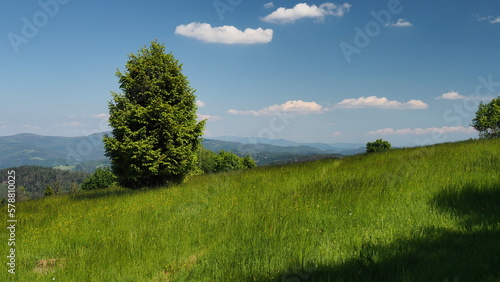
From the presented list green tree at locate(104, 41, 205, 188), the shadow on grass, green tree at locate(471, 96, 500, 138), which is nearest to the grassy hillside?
the shadow on grass

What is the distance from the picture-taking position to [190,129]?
50.4ft

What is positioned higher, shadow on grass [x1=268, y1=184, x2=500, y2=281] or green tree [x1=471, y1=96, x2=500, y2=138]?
green tree [x1=471, y1=96, x2=500, y2=138]

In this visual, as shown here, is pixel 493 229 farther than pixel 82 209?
No

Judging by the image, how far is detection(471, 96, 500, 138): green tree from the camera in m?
68.1

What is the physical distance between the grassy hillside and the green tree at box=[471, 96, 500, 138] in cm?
7293

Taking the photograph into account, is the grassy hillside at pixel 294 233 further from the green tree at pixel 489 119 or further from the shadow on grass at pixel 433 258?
the green tree at pixel 489 119

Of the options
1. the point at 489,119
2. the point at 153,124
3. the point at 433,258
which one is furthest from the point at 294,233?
the point at 489,119

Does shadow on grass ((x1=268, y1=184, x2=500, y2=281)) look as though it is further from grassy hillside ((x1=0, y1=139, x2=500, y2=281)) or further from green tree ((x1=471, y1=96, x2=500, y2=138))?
green tree ((x1=471, y1=96, x2=500, y2=138))

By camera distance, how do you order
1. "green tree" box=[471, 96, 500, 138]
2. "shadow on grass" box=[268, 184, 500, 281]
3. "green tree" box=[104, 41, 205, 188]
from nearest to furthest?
1. "shadow on grass" box=[268, 184, 500, 281]
2. "green tree" box=[104, 41, 205, 188]
3. "green tree" box=[471, 96, 500, 138]

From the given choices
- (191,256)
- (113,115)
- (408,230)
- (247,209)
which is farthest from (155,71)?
(408,230)

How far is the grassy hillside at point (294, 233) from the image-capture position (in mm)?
4938

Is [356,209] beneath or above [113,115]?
beneath

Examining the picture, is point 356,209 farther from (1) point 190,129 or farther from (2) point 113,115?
(2) point 113,115

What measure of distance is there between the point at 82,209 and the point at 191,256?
269 inches
